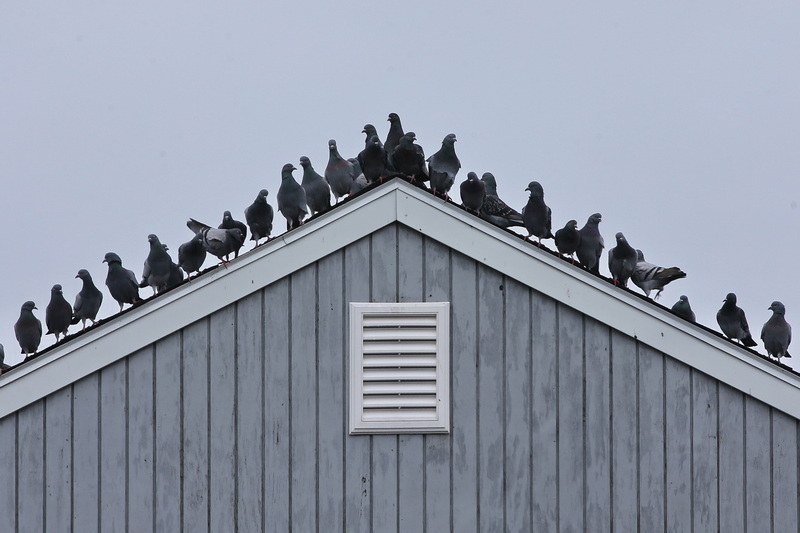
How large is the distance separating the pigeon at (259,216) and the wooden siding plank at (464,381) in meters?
2.37

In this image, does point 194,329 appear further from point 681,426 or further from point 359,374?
point 681,426

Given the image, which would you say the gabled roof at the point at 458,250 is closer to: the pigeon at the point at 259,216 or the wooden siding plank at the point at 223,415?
the wooden siding plank at the point at 223,415

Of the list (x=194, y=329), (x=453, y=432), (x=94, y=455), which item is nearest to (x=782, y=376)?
(x=453, y=432)

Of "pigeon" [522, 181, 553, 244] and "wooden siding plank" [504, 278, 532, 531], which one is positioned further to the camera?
"pigeon" [522, 181, 553, 244]

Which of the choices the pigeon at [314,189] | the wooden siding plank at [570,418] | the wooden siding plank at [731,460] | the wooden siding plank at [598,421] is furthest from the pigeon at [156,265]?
the wooden siding plank at [731,460]

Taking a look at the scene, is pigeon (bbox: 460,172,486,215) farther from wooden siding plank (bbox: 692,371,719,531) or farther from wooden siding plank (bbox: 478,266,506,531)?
wooden siding plank (bbox: 692,371,719,531)

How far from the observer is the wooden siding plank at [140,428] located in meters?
5.89

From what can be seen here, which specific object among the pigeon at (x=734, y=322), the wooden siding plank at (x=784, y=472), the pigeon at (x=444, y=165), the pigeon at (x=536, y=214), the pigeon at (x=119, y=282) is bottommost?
the wooden siding plank at (x=784, y=472)

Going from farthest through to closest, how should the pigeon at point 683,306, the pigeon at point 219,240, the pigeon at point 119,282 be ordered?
A: the pigeon at point 683,306
the pigeon at point 119,282
the pigeon at point 219,240

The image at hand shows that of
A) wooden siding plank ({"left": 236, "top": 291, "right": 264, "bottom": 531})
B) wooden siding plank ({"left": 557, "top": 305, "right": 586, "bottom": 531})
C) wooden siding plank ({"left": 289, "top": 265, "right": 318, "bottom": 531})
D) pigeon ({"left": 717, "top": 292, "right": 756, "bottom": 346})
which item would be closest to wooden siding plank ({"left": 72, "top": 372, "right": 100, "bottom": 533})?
wooden siding plank ({"left": 236, "top": 291, "right": 264, "bottom": 531})

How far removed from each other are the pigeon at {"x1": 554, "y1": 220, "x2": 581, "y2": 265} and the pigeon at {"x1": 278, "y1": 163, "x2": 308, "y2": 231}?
2023 mm

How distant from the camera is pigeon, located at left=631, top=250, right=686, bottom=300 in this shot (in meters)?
7.51

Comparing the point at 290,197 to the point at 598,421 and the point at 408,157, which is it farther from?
the point at 598,421

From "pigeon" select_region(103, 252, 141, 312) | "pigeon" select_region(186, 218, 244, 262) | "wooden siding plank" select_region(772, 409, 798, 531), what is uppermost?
"pigeon" select_region(186, 218, 244, 262)
